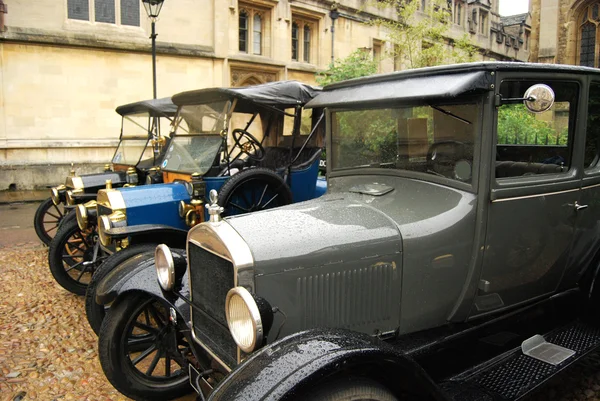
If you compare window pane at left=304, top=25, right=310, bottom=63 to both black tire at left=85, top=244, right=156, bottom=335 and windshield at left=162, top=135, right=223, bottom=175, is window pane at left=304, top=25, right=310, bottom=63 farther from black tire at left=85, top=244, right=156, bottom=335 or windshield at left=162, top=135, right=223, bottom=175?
black tire at left=85, top=244, right=156, bottom=335

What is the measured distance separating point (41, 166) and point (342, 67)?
8772mm

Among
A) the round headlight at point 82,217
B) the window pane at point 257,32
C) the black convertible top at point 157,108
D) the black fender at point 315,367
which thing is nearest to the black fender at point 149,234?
the round headlight at point 82,217

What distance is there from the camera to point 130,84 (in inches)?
555

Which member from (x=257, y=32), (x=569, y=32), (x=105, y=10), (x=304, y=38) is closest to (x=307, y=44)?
(x=304, y=38)

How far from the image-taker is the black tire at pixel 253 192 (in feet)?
16.3

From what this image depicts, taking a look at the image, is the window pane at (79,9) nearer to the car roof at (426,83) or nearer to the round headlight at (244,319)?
the car roof at (426,83)

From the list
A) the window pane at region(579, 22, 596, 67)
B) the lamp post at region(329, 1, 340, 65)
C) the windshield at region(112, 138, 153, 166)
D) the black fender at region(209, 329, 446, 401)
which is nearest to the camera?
the black fender at region(209, 329, 446, 401)

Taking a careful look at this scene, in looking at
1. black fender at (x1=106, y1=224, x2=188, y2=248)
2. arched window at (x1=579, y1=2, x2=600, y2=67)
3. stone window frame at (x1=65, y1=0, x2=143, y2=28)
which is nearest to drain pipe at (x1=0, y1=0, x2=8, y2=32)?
stone window frame at (x1=65, y1=0, x2=143, y2=28)

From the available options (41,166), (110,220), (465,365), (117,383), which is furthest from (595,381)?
(41,166)

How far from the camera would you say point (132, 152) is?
8.19 m

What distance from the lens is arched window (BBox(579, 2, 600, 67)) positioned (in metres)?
15.9

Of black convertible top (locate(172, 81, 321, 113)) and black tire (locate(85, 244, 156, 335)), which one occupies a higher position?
black convertible top (locate(172, 81, 321, 113))

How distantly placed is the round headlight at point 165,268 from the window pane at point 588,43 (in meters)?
17.9

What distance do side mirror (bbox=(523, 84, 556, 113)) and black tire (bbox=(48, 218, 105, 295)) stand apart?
426 cm
